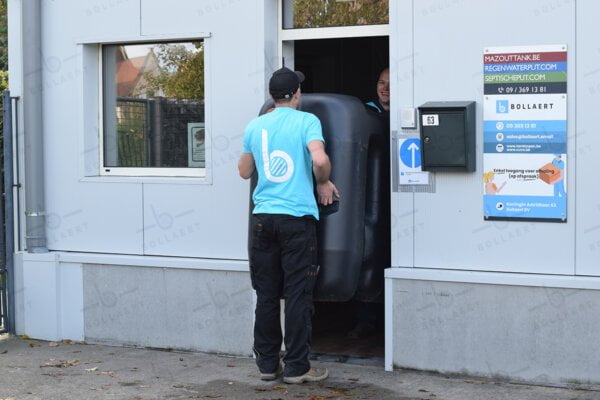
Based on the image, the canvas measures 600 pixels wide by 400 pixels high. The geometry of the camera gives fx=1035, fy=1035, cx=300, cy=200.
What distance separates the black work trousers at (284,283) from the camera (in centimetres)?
649

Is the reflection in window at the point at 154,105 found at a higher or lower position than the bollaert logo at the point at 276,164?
higher

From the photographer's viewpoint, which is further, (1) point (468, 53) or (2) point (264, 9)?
(2) point (264, 9)

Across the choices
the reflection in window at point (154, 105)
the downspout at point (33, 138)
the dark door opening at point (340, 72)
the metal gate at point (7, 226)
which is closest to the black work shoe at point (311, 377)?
the dark door opening at point (340, 72)

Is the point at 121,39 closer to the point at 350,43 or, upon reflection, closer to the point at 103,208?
the point at 103,208

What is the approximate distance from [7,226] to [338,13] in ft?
10.8

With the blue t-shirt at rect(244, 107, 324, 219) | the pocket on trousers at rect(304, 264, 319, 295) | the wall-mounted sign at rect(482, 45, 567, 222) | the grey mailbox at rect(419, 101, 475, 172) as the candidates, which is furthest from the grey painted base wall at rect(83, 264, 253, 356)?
the wall-mounted sign at rect(482, 45, 567, 222)

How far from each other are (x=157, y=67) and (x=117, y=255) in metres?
1.53

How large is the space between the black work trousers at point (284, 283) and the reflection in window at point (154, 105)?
1.60m

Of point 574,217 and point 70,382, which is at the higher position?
point 574,217

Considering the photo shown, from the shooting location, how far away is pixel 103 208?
823cm

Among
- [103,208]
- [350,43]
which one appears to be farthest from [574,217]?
[350,43]

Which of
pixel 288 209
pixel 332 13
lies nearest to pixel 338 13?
pixel 332 13

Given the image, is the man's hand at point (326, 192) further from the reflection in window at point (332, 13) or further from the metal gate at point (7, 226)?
the metal gate at point (7, 226)

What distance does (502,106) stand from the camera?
21.9 ft
